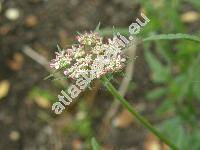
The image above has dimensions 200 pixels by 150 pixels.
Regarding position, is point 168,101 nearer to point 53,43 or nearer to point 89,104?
point 89,104

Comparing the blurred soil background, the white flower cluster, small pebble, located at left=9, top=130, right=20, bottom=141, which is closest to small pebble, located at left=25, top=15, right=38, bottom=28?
the blurred soil background

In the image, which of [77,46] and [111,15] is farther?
[111,15]

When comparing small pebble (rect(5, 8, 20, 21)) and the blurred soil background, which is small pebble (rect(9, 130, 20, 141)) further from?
small pebble (rect(5, 8, 20, 21))

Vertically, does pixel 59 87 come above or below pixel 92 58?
above

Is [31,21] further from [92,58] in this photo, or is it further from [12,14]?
[92,58]

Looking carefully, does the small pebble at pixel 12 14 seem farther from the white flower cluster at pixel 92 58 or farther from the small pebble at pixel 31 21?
the white flower cluster at pixel 92 58

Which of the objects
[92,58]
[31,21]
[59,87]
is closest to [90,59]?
[92,58]

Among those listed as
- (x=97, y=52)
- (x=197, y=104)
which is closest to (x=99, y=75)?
(x=97, y=52)

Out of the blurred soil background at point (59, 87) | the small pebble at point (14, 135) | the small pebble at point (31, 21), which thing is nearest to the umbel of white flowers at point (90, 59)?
the blurred soil background at point (59, 87)
